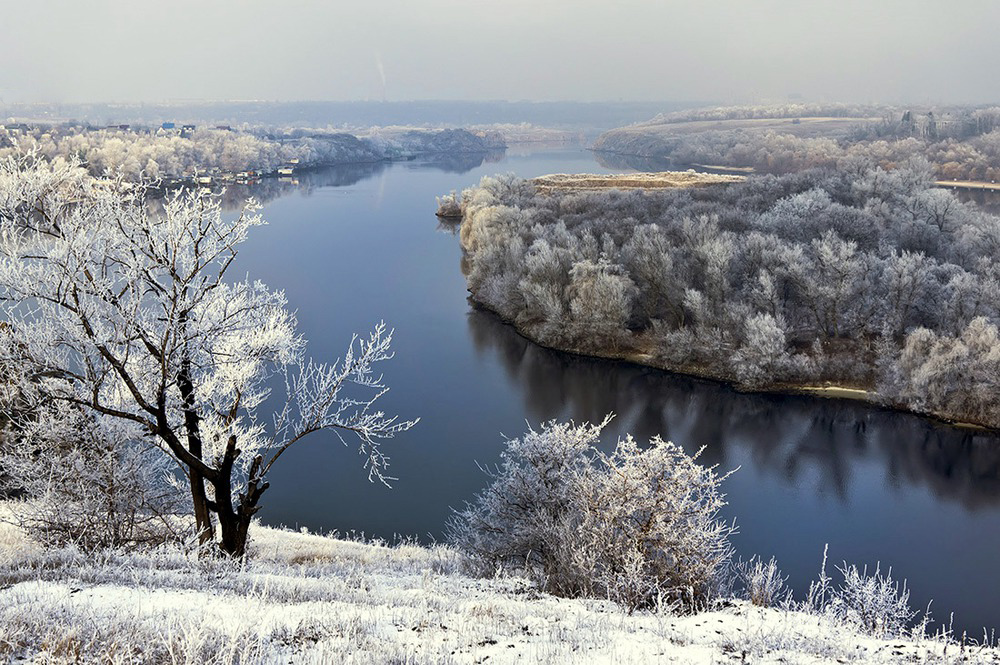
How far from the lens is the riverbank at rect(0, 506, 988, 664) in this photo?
3.84 metres

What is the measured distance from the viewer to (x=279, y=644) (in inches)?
161

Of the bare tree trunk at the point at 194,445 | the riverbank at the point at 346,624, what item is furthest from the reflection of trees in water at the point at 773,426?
the bare tree trunk at the point at 194,445

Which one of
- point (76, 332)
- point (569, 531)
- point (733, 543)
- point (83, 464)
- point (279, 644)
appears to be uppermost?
point (76, 332)

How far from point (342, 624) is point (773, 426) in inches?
780

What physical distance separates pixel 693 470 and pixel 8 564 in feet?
22.3

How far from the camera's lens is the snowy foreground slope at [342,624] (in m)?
3.84

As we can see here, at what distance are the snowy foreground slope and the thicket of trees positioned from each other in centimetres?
1966

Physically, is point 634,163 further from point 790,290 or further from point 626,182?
point 790,290

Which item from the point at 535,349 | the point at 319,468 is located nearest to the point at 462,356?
the point at 535,349

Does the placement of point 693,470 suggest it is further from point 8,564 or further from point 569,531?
point 8,564

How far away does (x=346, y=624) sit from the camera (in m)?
4.53

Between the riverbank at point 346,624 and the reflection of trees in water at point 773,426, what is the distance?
1444 centimetres

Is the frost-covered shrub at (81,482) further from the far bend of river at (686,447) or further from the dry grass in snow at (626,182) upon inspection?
the dry grass in snow at (626,182)

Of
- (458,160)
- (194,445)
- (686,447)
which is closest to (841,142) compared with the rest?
(458,160)
